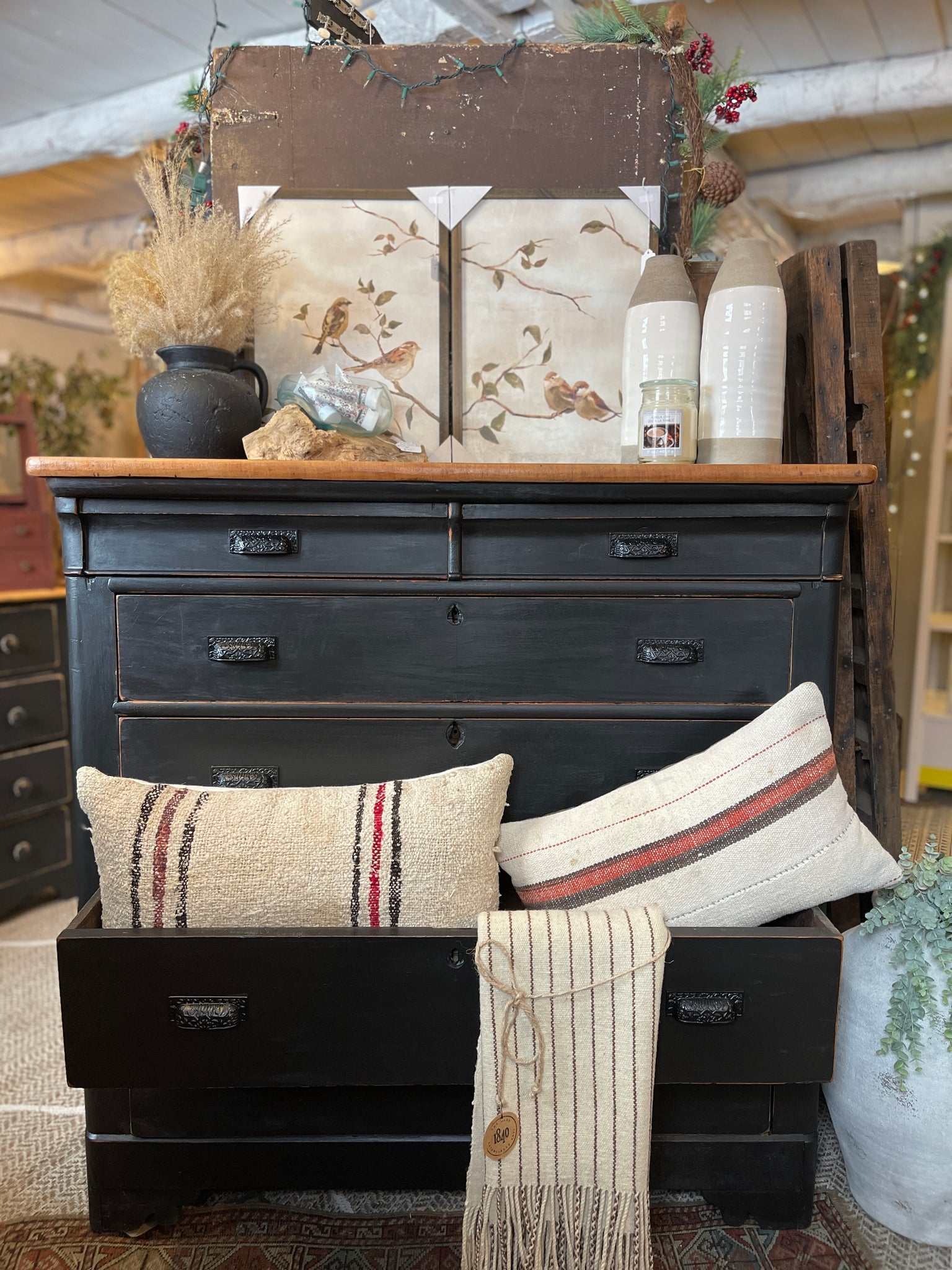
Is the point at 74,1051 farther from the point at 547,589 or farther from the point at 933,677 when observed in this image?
the point at 933,677

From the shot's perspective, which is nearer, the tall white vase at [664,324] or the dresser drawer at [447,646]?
the dresser drawer at [447,646]

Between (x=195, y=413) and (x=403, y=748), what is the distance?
2.15ft

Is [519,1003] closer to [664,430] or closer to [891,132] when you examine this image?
[664,430]

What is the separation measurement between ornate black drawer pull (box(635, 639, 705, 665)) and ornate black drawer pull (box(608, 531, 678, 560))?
0.45ft

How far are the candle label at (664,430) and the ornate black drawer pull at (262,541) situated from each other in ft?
1.97

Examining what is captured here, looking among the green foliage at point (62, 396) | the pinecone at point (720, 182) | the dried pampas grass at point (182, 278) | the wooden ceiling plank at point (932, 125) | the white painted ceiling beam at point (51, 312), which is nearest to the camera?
the dried pampas grass at point (182, 278)

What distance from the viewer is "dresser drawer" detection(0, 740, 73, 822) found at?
7.41 ft

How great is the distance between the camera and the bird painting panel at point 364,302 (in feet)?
5.51

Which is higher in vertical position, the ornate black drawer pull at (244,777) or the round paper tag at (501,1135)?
the ornate black drawer pull at (244,777)

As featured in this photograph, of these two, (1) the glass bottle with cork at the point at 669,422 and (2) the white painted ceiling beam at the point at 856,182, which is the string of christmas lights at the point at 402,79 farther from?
(2) the white painted ceiling beam at the point at 856,182

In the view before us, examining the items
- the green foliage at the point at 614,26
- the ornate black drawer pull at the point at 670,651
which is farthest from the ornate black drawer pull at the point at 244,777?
the green foliage at the point at 614,26

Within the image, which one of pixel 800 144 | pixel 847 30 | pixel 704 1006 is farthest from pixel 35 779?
pixel 800 144

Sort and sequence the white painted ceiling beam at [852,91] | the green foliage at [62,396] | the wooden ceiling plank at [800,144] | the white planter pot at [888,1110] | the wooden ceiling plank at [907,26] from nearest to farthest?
the white planter pot at [888,1110]
the wooden ceiling plank at [907,26]
the white painted ceiling beam at [852,91]
the wooden ceiling plank at [800,144]
the green foliage at [62,396]

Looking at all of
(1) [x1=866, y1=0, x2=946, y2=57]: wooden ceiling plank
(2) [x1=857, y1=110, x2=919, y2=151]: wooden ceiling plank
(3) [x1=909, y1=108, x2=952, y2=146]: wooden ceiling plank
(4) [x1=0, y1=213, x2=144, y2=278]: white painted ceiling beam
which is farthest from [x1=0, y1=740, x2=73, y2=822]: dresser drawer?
(3) [x1=909, y1=108, x2=952, y2=146]: wooden ceiling plank
